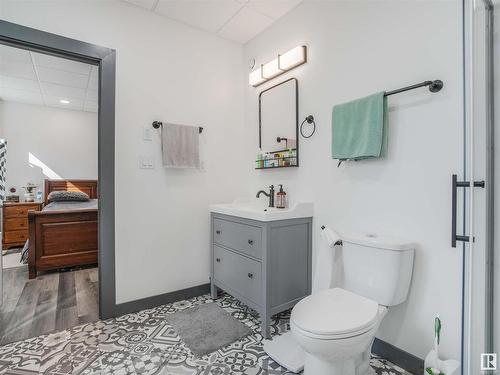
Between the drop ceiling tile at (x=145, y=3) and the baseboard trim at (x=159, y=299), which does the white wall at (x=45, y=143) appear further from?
the baseboard trim at (x=159, y=299)

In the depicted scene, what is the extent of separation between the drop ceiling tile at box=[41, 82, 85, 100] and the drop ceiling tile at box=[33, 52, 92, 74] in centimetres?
70

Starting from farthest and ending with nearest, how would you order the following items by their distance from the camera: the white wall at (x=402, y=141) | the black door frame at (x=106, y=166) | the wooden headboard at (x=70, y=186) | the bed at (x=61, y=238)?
1. the wooden headboard at (x=70, y=186)
2. the bed at (x=61, y=238)
3. the black door frame at (x=106, y=166)
4. the white wall at (x=402, y=141)

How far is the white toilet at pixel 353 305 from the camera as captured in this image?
1.17 meters

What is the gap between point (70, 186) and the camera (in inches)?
194

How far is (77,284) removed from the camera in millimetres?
2855

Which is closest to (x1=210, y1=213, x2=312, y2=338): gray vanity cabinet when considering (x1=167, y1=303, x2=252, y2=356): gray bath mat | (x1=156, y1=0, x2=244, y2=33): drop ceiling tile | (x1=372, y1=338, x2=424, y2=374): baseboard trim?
(x1=167, y1=303, x2=252, y2=356): gray bath mat

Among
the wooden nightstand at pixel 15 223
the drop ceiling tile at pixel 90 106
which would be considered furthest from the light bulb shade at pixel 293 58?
the wooden nightstand at pixel 15 223

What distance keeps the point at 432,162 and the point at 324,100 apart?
903 mm

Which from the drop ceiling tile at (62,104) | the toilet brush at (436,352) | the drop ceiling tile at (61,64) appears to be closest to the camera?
the toilet brush at (436,352)

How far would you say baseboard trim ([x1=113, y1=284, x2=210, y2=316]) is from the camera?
217 centimetres

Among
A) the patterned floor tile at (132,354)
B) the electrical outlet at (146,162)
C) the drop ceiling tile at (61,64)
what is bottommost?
the patterned floor tile at (132,354)

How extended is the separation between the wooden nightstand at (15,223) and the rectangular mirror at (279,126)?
416 cm

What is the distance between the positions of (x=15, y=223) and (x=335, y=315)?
5217mm

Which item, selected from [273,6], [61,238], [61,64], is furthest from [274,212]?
[61,64]
